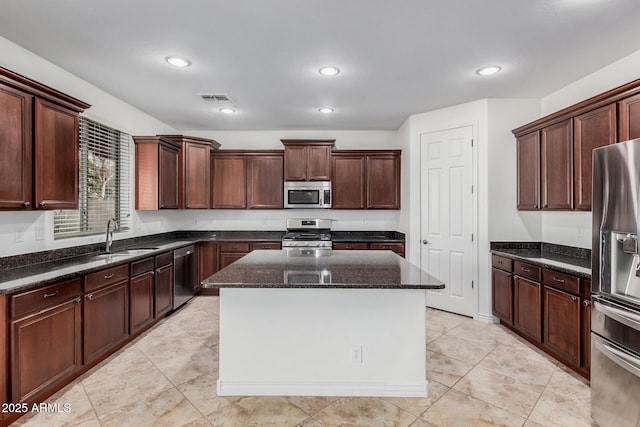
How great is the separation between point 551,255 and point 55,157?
15.7 feet

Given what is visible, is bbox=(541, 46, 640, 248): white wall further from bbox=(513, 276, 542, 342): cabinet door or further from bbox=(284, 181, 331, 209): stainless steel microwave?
bbox=(284, 181, 331, 209): stainless steel microwave

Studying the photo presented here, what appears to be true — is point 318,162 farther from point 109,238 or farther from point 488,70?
point 109,238

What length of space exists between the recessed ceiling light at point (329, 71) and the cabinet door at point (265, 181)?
2.22 meters

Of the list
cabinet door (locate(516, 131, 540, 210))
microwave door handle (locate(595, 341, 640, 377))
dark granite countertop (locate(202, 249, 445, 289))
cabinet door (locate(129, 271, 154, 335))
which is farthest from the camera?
cabinet door (locate(516, 131, 540, 210))

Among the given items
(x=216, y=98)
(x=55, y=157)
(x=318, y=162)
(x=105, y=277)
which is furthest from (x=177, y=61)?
(x=318, y=162)

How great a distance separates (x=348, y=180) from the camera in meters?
5.19

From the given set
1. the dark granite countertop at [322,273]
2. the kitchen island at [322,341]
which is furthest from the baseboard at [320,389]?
the dark granite countertop at [322,273]

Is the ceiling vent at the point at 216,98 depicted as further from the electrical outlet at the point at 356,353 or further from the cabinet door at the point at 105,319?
the electrical outlet at the point at 356,353

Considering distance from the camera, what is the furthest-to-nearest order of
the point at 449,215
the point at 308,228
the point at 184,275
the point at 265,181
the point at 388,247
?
the point at 308,228 < the point at 265,181 < the point at 388,247 < the point at 184,275 < the point at 449,215

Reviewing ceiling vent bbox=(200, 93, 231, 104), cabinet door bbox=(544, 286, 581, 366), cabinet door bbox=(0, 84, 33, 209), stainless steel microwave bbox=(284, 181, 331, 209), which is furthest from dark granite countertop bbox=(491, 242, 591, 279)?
cabinet door bbox=(0, 84, 33, 209)

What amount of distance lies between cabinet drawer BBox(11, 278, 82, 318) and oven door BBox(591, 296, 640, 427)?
11.9 feet

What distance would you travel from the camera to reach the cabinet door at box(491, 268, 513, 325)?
3.47 metres

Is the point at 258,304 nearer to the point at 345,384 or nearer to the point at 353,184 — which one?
the point at 345,384

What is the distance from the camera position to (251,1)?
2064 mm
